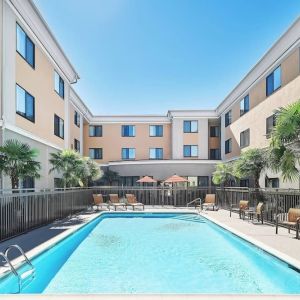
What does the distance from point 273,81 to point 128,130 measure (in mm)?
19514

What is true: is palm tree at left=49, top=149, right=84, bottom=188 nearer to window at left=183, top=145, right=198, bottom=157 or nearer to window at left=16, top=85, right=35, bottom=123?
window at left=16, top=85, right=35, bottom=123

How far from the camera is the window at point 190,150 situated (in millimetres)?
35969

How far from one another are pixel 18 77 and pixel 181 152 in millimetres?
22558

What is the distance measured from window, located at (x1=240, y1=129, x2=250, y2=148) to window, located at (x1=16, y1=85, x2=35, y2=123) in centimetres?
1458

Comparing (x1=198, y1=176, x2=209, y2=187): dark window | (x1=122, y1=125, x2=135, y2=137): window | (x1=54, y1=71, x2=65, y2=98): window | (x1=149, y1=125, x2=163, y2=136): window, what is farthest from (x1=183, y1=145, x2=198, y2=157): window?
(x1=54, y1=71, x2=65, y2=98): window

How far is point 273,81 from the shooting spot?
2023cm

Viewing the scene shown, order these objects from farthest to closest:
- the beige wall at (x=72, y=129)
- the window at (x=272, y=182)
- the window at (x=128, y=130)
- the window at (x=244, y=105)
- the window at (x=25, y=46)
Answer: the window at (x=128, y=130) → the beige wall at (x=72, y=129) → the window at (x=244, y=105) → the window at (x=272, y=182) → the window at (x=25, y=46)

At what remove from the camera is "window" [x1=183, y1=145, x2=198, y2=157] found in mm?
35969

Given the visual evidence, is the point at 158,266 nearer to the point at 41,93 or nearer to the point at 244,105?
the point at 41,93

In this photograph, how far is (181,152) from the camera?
35.9 m

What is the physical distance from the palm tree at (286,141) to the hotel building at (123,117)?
6.61m

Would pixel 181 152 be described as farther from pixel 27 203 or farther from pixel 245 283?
pixel 245 283

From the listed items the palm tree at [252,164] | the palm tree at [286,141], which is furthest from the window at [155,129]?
the palm tree at [286,141]

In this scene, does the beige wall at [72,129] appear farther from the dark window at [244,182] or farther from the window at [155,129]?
the dark window at [244,182]
